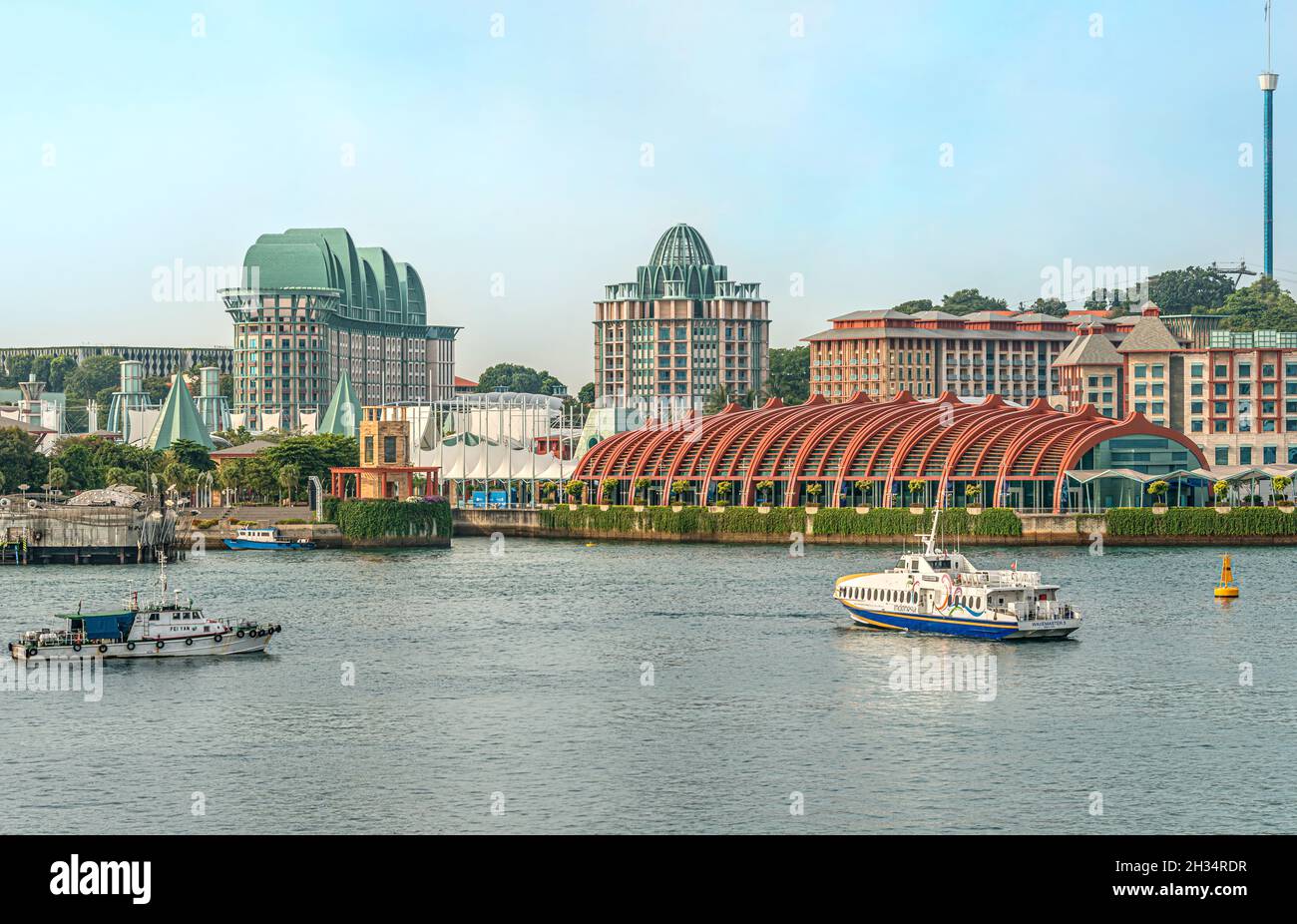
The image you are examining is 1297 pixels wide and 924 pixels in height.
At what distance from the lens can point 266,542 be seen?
172 m

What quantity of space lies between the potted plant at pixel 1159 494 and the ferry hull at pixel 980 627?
256 feet

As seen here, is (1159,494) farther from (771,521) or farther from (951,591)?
(951,591)

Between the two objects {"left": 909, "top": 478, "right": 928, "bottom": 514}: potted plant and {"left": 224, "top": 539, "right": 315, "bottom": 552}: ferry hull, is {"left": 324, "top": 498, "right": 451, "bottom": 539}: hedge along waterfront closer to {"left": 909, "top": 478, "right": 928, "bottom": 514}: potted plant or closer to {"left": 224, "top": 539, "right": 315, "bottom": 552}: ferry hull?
{"left": 224, "top": 539, "right": 315, "bottom": 552}: ferry hull

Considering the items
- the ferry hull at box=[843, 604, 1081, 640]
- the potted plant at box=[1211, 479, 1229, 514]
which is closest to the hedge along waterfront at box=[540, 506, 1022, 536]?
the potted plant at box=[1211, 479, 1229, 514]

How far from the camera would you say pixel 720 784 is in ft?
175

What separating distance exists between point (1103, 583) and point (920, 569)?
32307 mm

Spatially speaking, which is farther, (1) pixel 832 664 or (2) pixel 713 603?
(2) pixel 713 603

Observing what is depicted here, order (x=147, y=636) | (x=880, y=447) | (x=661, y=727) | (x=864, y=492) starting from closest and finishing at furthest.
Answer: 1. (x=661, y=727)
2. (x=147, y=636)
3. (x=864, y=492)
4. (x=880, y=447)

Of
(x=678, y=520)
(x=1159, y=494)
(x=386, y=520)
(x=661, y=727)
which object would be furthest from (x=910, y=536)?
(x=661, y=727)

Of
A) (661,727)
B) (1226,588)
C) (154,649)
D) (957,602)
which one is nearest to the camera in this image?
(661,727)

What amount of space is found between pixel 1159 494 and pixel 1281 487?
15389 mm

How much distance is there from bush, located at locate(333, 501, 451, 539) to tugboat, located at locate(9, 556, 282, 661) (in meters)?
87.8
